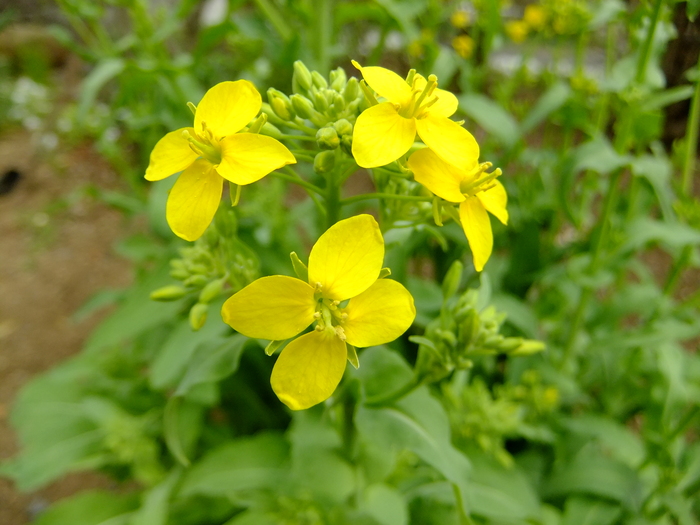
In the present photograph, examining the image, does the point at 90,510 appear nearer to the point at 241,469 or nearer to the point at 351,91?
the point at 241,469

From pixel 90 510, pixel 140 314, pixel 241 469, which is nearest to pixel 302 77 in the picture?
pixel 140 314

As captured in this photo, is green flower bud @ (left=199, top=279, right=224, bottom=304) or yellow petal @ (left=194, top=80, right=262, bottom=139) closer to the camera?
yellow petal @ (left=194, top=80, right=262, bottom=139)

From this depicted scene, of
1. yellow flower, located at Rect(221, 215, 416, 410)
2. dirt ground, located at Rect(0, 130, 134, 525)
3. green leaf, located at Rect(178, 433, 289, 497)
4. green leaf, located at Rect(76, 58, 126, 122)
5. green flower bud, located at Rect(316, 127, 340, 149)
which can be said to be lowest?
dirt ground, located at Rect(0, 130, 134, 525)

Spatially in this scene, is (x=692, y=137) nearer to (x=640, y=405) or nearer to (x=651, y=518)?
(x=640, y=405)

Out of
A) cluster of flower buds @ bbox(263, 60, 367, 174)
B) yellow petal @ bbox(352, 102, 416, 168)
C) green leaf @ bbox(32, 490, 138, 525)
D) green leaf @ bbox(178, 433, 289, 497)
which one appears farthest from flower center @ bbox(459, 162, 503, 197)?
green leaf @ bbox(32, 490, 138, 525)

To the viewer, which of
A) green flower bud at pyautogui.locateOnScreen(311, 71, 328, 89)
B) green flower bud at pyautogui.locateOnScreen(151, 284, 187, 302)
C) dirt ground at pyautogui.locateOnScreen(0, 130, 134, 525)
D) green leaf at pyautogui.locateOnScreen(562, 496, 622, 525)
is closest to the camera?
green flower bud at pyautogui.locateOnScreen(311, 71, 328, 89)

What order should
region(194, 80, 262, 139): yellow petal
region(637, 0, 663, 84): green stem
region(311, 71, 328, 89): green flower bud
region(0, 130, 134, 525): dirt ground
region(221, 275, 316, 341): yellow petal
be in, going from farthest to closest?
1. region(0, 130, 134, 525): dirt ground
2. region(637, 0, 663, 84): green stem
3. region(311, 71, 328, 89): green flower bud
4. region(194, 80, 262, 139): yellow petal
5. region(221, 275, 316, 341): yellow petal

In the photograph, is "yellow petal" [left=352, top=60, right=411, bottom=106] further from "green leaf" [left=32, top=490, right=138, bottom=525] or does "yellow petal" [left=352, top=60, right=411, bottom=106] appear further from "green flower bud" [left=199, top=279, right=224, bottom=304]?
"green leaf" [left=32, top=490, right=138, bottom=525]

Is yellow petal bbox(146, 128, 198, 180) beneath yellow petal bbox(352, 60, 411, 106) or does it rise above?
beneath

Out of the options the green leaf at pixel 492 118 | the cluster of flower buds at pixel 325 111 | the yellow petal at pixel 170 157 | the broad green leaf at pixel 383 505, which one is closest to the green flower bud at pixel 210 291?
the yellow petal at pixel 170 157
